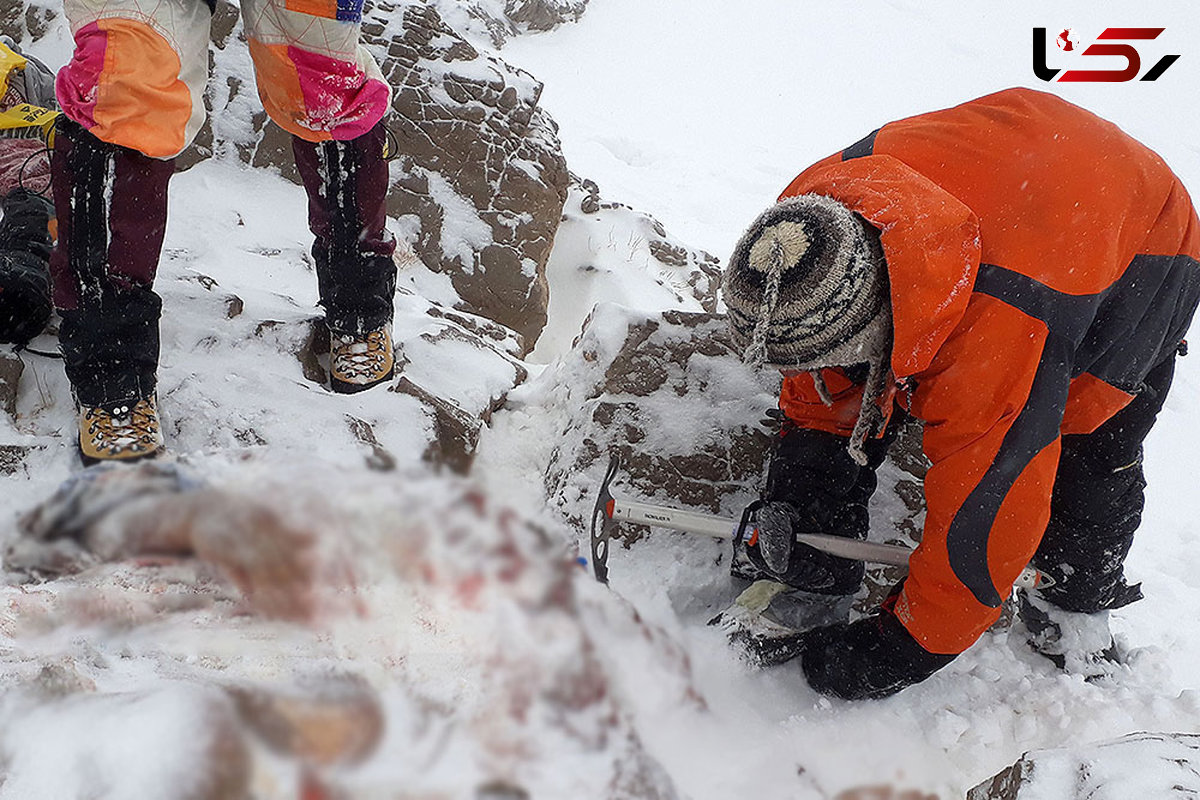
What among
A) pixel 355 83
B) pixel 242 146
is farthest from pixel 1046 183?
pixel 242 146

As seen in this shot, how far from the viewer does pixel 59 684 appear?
2.55ft

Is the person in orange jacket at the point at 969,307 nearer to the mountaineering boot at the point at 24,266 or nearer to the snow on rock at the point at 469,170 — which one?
the mountaineering boot at the point at 24,266

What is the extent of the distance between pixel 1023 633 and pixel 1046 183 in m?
1.19

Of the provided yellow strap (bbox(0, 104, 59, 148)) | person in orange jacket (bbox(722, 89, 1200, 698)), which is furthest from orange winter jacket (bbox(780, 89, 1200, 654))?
yellow strap (bbox(0, 104, 59, 148))

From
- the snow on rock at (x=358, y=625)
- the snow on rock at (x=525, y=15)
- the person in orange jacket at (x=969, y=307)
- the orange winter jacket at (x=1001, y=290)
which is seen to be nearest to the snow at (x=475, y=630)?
the snow on rock at (x=358, y=625)

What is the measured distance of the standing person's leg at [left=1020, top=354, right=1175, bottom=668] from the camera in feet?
5.85

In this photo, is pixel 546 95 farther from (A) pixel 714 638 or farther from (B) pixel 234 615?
(B) pixel 234 615

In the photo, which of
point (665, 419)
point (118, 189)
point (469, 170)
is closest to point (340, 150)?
point (118, 189)

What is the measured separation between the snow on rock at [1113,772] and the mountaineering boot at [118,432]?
1.63 meters

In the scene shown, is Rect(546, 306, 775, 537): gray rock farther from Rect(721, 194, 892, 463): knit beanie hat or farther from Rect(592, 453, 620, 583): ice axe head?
Rect(721, 194, 892, 463): knit beanie hat

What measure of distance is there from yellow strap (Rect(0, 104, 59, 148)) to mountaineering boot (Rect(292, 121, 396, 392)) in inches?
39.1

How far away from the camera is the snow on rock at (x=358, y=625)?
1.52 feet

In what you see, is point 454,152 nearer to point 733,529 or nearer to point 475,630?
point 733,529

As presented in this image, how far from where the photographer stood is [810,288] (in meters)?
1.23
